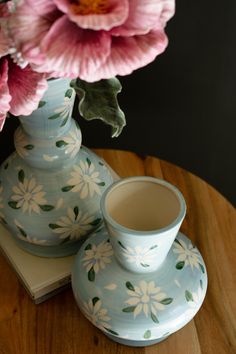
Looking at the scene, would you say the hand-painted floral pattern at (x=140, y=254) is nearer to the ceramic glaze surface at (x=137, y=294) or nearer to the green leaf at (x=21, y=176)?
the ceramic glaze surface at (x=137, y=294)

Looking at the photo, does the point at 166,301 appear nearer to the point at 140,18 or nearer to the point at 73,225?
the point at 73,225

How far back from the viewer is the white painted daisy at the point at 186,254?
0.58m

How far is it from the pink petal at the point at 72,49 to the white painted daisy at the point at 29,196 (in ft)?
0.81

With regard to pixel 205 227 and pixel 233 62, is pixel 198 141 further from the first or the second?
pixel 205 227

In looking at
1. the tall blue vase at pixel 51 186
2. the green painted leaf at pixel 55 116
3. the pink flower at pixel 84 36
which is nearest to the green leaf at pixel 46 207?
the tall blue vase at pixel 51 186

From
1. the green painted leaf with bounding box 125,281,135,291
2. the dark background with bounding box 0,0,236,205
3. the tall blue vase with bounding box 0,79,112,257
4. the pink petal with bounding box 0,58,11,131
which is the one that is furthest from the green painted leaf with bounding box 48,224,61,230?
the dark background with bounding box 0,0,236,205

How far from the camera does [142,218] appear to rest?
0.60 m

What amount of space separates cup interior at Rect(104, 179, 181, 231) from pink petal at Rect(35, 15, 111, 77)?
0.22 metres

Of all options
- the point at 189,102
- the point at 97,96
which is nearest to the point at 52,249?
the point at 97,96

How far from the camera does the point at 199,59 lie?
1011mm

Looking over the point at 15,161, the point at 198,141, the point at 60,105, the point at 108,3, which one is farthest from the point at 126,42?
the point at 198,141

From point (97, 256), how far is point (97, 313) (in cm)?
6

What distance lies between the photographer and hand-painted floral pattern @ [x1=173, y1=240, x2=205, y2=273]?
1.88 ft

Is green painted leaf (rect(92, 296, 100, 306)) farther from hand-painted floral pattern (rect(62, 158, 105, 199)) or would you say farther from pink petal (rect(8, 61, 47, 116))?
pink petal (rect(8, 61, 47, 116))
